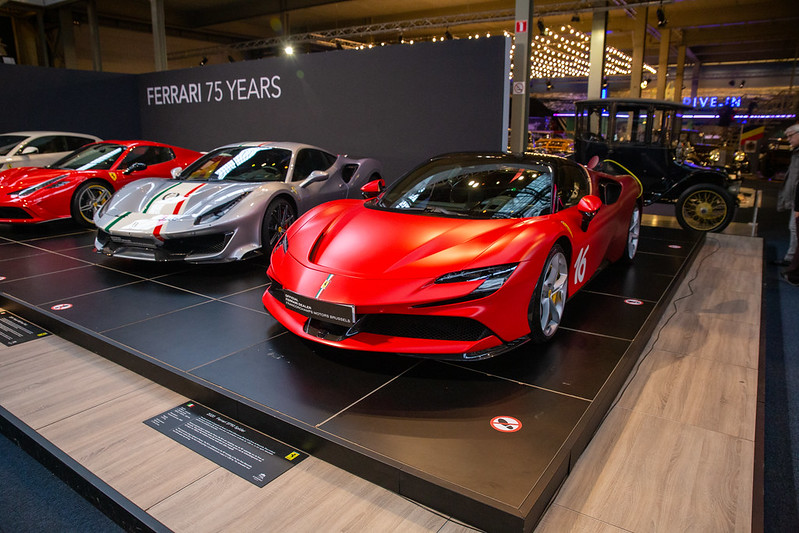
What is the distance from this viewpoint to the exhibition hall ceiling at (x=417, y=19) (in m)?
14.2

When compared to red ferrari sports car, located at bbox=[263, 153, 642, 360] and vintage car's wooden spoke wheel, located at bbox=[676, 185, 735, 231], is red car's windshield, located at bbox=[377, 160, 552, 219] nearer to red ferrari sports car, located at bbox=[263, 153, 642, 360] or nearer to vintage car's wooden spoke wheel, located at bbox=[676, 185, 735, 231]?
red ferrari sports car, located at bbox=[263, 153, 642, 360]

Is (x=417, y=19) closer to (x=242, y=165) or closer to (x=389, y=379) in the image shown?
(x=242, y=165)

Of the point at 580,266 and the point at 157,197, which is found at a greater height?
the point at 157,197

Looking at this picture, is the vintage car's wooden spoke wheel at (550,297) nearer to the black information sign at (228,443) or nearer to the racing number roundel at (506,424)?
the racing number roundel at (506,424)

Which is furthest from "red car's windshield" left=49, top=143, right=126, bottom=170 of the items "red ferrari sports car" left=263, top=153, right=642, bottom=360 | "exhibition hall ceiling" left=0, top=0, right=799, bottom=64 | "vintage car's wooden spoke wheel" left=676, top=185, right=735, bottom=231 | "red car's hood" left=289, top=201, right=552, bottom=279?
"exhibition hall ceiling" left=0, top=0, right=799, bottom=64

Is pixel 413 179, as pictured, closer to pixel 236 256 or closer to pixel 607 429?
pixel 236 256

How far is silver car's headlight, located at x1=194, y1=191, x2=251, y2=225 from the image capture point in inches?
165

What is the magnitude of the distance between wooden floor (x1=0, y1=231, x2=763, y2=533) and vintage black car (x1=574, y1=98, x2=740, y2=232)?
362cm

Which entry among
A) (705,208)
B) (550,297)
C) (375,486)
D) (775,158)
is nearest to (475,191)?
(550,297)

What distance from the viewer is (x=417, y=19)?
49.7 ft

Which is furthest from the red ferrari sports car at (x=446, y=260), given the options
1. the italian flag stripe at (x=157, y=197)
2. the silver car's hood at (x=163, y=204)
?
the italian flag stripe at (x=157, y=197)

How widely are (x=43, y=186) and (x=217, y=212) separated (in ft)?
10.0

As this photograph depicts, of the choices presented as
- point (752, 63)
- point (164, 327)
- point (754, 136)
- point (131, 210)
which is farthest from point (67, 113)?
point (752, 63)

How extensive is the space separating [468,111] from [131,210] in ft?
14.2
